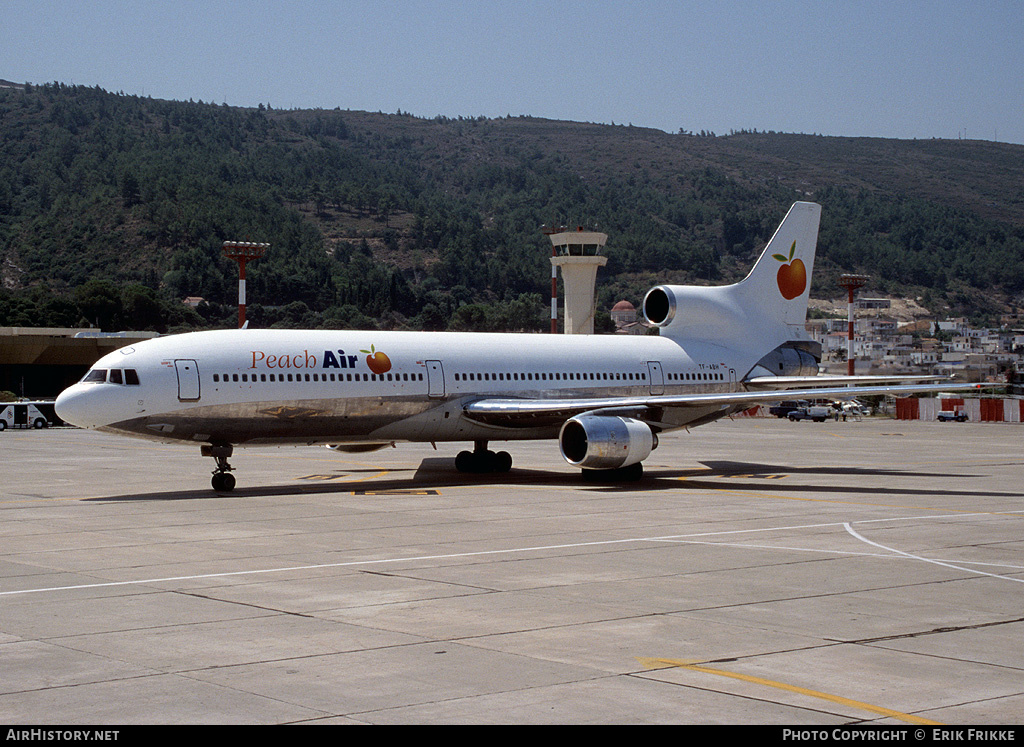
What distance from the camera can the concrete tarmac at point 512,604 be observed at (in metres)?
9.47

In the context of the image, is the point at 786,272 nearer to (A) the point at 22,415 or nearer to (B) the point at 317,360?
(B) the point at 317,360

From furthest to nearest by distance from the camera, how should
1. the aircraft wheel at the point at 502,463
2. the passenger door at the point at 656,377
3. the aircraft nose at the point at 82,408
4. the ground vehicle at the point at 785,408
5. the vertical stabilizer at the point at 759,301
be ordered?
1. the ground vehicle at the point at 785,408
2. the vertical stabilizer at the point at 759,301
3. the passenger door at the point at 656,377
4. the aircraft wheel at the point at 502,463
5. the aircraft nose at the point at 82,408

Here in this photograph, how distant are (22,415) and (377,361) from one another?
161 ft

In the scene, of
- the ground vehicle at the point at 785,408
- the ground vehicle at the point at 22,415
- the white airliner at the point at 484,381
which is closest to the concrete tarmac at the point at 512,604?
the white airliner at the point at 484,381

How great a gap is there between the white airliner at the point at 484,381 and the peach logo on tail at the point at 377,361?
4cm

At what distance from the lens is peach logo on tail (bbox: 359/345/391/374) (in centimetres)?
3016

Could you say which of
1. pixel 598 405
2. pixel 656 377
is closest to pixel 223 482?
pixel 598 405

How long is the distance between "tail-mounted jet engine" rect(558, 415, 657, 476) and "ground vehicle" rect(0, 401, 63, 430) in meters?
49.9

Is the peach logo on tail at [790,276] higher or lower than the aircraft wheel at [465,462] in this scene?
higher

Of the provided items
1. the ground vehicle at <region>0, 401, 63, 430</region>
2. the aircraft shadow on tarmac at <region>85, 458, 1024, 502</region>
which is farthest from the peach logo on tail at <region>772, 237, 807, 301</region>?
the ground vehicle at <region>0, 401, 63, 430</region>

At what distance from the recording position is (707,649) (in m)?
11.3

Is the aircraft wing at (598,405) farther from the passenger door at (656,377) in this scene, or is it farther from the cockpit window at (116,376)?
the cockpit window at (116,376)

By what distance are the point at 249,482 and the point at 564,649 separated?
71.9 feet

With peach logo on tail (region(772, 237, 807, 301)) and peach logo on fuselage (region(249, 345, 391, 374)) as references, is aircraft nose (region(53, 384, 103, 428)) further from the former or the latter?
peach logo on tail (region(772, 237, 807, 301))
